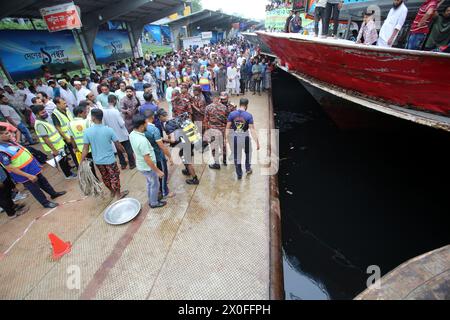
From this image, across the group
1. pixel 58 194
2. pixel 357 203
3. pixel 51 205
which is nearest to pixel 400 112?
pixel 357 203

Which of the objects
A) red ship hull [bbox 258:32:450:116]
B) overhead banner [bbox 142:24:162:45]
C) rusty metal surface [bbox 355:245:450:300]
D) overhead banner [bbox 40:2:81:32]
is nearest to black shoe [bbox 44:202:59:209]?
rusty metal surface [bbox 355:245:450:300]

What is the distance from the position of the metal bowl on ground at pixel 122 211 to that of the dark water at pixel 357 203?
258 cm

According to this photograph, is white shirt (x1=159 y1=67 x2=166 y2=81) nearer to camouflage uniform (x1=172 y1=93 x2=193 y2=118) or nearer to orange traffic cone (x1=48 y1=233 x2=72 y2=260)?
camouflage uniform (x1=172 y1=93 x2=193 y2=118)

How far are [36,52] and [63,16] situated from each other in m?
3.54

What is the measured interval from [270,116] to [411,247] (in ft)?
17.2

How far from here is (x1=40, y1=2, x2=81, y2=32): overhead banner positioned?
7540mm

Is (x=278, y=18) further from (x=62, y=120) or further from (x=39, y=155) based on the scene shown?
(x=39, y=155)

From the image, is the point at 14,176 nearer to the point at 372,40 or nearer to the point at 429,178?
the point at 372,40

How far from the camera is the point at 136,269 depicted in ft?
9.42

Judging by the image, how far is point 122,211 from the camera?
3.81 m

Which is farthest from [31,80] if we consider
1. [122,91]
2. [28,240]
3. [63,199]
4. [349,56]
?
[349,56]

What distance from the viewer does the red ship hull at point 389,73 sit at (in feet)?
8.78

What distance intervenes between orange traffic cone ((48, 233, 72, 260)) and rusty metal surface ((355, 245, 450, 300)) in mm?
3556

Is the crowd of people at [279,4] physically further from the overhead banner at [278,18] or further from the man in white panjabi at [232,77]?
the man in white panjabi at [232,77]
